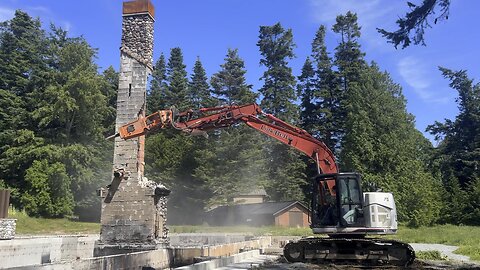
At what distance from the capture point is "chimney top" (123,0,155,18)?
63.6 ft

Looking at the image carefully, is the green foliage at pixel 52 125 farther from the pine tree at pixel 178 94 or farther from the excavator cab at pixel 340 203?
the excavator cab at pixel 340 203

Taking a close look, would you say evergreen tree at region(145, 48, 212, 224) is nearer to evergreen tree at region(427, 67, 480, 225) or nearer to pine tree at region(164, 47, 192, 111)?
pine tree at region(164, 47, 192, 111)

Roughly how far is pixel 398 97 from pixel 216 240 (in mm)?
35491

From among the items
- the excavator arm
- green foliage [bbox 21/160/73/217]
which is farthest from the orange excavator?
green foliage [bbox 21/160/73/217]

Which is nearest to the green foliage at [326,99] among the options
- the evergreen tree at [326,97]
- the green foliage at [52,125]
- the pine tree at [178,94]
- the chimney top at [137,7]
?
the evergreen tree at [326,97]

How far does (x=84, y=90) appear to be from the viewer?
137 ft

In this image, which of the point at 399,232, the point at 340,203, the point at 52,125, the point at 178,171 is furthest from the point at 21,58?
the point at 340,203

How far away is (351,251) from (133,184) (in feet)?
32.7

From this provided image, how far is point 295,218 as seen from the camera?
4456cm

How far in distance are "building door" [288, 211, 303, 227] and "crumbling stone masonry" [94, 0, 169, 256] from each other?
27269 millimetres

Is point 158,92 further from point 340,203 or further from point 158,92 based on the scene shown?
point 340,203

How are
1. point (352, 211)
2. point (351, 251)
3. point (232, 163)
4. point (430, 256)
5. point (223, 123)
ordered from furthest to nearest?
point (232, 163) < point (430, 256) < point (223, 123) < point (351, 251) < point (352, 211)

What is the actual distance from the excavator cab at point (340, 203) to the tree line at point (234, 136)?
30192mm

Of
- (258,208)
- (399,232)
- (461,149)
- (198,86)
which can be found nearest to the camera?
(399,232)
